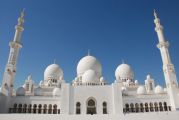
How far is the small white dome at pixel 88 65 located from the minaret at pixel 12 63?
11.4 metres

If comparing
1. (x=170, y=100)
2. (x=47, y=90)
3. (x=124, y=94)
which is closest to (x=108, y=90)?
(x=124, y=94)

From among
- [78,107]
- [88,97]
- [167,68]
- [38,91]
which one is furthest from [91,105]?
[167,68]

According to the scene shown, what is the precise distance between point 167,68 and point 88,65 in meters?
13.6

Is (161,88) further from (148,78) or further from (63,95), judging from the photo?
(63,95)

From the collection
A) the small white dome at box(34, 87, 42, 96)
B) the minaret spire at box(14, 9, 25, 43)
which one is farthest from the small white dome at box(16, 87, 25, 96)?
the minaret spire at box(14, 9, 25, 43)

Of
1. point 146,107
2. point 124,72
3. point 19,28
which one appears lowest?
point 146,107

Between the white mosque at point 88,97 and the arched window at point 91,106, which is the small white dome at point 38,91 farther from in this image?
the arched window at point 91,106

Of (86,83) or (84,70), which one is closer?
(86,83)

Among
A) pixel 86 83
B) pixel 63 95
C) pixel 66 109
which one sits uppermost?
pixel 86 83

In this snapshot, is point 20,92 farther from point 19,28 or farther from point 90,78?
point 90,78

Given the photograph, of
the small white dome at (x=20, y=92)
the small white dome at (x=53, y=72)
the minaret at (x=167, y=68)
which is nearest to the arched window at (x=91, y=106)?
the small white dome at (x=20, y=92)

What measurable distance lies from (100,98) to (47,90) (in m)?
11.1

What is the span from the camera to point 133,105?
27375 millimetres

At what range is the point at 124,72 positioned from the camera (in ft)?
123
